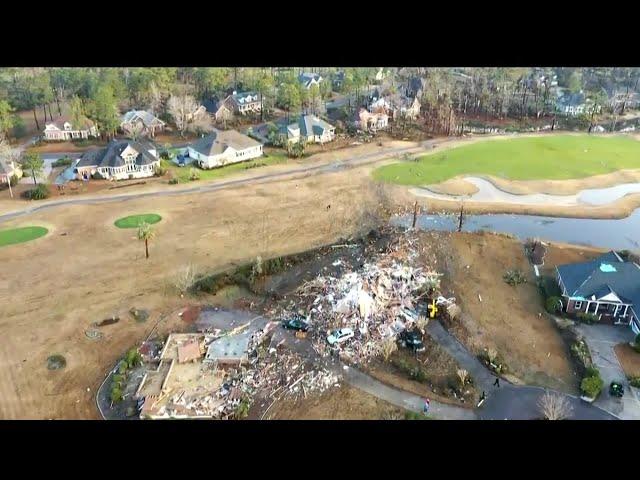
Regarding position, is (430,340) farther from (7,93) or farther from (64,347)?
(7,93)

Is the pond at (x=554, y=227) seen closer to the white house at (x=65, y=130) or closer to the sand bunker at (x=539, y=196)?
the sand bunker at (x=539, y=196)

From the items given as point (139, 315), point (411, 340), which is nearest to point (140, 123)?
point (139, 315)

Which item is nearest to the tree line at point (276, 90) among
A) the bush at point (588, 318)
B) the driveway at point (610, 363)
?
the bush at point (588, 318)

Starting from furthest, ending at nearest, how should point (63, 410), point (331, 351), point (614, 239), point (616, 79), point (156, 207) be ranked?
point (616, 79), point (156, 207), point (614, 239), point (331, 351), point (63, 410)

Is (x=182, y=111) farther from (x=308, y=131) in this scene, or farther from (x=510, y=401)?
(x=510, y=401)

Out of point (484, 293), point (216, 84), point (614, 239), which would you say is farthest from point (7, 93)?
point (614, 239)

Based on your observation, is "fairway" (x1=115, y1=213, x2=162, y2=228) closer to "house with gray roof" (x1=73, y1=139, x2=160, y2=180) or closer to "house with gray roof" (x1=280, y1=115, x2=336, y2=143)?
"house with gray roof" (x1=73, y1=139, x2=160, y2=180)

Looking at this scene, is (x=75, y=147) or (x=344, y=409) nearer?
(x=344, y=409)
